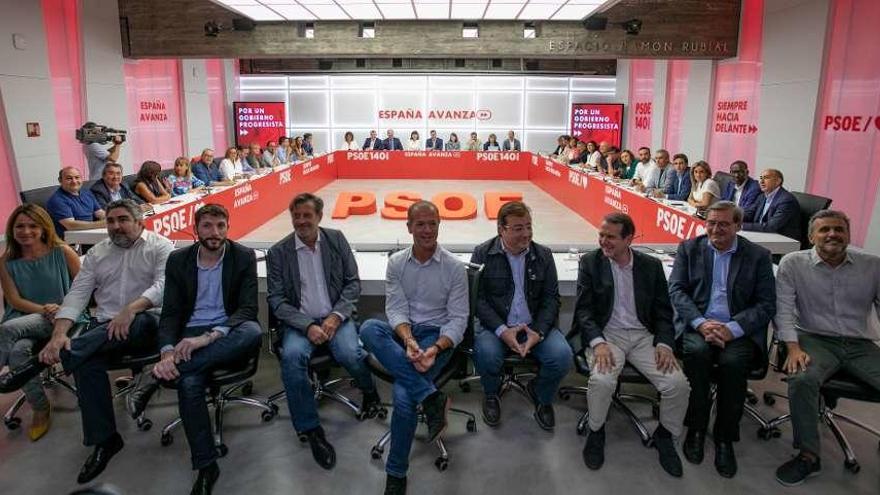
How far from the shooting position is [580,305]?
3049 mm

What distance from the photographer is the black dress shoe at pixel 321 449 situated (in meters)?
2.75

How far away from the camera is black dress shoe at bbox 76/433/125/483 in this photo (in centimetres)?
267

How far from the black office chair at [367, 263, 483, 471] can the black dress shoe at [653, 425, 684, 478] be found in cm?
93

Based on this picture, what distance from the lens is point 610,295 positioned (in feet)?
9.84

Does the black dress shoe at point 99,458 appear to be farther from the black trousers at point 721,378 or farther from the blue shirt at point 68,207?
the black trousers at point 721,378

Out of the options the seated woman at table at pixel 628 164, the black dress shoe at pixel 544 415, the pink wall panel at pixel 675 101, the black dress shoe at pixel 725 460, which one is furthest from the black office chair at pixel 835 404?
the pink wall panel at pixel 675 101

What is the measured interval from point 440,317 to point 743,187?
3957 millimetres

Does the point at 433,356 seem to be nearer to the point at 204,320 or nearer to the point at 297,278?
the point at 297,278

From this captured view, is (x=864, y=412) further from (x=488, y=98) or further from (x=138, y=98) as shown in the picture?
(x=488, y=98)

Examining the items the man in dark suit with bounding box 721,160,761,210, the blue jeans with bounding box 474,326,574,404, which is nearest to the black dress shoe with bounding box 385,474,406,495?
the blue jeans with bounding box 474,326,574,404

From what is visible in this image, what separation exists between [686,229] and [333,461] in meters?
3.88

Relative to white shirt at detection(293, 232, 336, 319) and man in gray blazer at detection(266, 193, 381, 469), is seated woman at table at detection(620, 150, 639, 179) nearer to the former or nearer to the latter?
man in gray blazer at detection(266, 193, 381, 469)

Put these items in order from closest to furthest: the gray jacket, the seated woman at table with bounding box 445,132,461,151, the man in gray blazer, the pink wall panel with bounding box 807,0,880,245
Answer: the man in gray blazer
the gray jacket
the pink wall panel with bounding box 807,0,880,245
the seated woman at table with bounding box 445,132,461,151

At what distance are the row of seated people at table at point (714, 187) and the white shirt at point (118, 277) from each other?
438 centimetres
